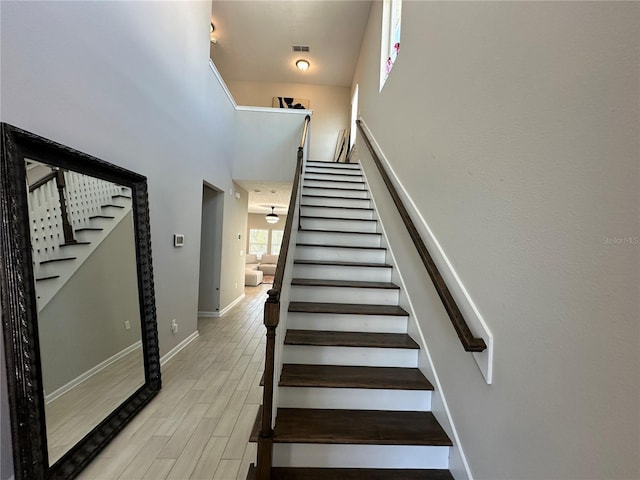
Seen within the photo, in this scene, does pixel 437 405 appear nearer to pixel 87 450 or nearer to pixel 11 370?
pixel 87 450

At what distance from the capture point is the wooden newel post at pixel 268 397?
54.3 inches

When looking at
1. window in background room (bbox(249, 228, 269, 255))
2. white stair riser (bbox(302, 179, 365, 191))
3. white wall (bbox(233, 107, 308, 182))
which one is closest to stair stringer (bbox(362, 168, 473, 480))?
white stair riser (bbox(302, 179, 365, 191))

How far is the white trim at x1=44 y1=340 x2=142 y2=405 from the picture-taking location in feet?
5.26

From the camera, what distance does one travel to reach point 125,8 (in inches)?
89.0

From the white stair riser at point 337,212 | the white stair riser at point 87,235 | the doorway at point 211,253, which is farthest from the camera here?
the doorway at point 211,253

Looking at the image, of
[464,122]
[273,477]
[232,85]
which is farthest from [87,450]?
[232,85]

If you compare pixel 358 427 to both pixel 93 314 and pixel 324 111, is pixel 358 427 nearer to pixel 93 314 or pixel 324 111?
pixel 93 314

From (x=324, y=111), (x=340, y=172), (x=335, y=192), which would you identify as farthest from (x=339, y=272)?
(x=324, y=111)

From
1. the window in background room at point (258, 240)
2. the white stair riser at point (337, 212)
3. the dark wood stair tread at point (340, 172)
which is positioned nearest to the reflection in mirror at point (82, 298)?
the white stair riser at point (337, 212)

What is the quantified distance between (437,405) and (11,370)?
218 cm

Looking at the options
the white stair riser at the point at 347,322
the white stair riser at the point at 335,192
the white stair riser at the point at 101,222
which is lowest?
the white stair riser at the point at 347,322

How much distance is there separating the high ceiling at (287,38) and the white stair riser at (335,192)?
3345 millimetres

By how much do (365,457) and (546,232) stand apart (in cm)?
140

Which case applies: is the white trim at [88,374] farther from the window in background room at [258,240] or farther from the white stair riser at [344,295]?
the window in background room at [258,240]
